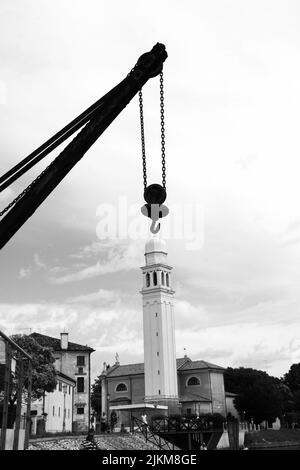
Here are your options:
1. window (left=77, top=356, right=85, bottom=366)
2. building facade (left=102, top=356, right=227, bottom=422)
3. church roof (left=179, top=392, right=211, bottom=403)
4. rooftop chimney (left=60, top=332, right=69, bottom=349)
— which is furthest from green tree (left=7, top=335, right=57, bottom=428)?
church roof (left=179, top=392, right=211, bottom=403)

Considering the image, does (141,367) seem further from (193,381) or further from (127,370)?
(193,381)

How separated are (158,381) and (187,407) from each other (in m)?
6.79

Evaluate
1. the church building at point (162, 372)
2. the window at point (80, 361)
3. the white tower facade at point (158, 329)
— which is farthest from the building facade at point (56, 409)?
the white tower facade at point (158, 329)

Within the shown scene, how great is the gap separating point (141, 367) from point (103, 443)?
164 ft

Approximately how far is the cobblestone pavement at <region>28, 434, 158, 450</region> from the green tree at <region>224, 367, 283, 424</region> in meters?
38.1

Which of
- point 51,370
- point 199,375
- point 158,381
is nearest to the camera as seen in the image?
point 51,370

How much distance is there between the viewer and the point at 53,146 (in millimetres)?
9383

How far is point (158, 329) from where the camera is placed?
7800 cm

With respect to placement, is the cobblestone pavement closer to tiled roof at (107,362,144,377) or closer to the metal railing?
the metal railing

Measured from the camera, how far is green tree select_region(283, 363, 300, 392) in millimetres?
109938

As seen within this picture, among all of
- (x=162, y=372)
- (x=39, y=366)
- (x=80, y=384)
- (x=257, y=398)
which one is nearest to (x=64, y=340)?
(x=80, y=384)

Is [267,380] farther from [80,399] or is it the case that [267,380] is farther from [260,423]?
[80,399]

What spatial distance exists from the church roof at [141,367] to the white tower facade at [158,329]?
21.6 ft
